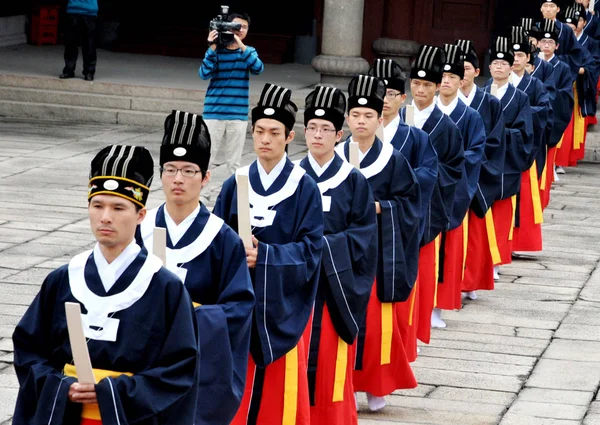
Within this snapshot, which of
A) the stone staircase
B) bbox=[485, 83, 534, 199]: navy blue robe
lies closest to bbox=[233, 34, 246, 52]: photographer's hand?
bbox=[485, 83, 534, 199]: navy blue robe

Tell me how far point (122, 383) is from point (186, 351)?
227 millimetres

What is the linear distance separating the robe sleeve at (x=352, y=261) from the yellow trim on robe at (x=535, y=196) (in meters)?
4.70

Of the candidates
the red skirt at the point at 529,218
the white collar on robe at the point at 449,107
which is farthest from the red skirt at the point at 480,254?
the white collar on robe at the point at 449,107

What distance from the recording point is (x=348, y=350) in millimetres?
6387

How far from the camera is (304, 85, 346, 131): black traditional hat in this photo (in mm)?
6082

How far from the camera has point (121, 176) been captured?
418 cm

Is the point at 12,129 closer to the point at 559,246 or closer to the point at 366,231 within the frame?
the point at 559,246

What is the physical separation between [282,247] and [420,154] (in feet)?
7.38

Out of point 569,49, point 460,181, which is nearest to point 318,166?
point 460,181

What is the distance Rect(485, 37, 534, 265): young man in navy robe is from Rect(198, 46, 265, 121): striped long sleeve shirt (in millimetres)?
2609

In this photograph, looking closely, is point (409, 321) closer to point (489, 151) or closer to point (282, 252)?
point (282, 252)

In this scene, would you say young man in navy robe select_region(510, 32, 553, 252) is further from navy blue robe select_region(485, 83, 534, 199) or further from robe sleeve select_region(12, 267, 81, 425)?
robe sleeve select_region(12, 267, 81, 425)

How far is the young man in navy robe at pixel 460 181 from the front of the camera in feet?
28.4

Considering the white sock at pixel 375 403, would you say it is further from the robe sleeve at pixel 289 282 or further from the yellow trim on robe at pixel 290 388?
the robe sleeve at pixel 289 282
